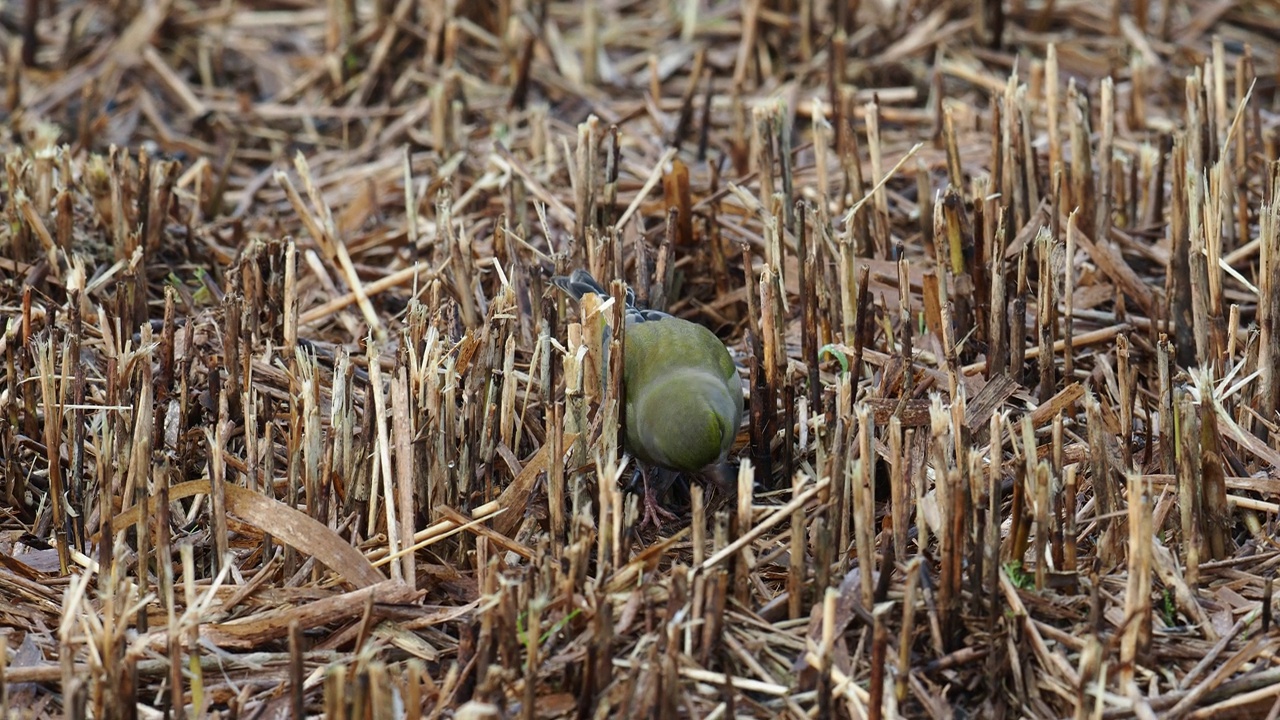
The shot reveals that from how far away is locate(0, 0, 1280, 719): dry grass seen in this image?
3518 mm

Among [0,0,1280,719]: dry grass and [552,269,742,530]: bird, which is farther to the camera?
[552,269,742,530]: bird

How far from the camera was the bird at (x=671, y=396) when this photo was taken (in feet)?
14.4

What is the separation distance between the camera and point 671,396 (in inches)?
177

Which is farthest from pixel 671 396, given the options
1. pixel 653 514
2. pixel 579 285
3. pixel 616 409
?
pixel 579 285

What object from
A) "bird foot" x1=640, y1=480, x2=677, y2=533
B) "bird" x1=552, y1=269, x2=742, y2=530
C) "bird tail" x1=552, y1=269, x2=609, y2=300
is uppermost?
"bird tail" x1=552, y1=269, x2=609, y2=300

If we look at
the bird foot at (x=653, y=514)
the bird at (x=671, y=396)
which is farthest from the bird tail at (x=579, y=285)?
the bird foot at (x=653, y=514)

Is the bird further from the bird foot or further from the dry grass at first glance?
the dry grass

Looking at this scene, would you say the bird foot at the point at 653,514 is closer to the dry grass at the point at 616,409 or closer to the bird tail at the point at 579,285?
the dry grass at the point at 616,409

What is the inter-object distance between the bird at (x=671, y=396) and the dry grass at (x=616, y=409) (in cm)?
13

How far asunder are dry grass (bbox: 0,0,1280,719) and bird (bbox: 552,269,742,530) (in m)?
0.13

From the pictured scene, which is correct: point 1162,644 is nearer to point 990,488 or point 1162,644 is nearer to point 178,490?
point 990,488

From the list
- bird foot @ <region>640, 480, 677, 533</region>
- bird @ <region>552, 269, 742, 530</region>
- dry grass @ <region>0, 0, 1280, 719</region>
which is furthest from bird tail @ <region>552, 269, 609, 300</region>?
bird foot @ <region>640, 480, 677, 533</region>

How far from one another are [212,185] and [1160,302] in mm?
4354

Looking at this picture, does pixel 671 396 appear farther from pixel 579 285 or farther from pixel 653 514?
pixel 579 285
